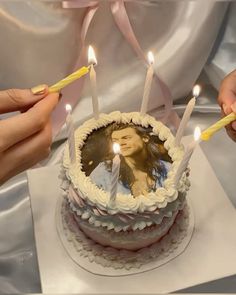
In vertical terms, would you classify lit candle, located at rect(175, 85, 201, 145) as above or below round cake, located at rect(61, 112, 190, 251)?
above

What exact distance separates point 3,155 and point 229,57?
0.59m

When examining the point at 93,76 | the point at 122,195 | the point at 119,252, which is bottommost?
the point at 119,252

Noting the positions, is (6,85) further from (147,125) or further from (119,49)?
(147,125)

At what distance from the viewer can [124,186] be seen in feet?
2.63

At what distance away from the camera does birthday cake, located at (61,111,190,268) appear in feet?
2.58

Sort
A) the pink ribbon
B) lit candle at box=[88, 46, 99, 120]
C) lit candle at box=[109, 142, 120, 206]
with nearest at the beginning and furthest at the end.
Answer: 1. lit candle at box=[109, 142, 120, 206]
2. lit candle at box=[88, 46, 99, 120]
3. the pink ribbon

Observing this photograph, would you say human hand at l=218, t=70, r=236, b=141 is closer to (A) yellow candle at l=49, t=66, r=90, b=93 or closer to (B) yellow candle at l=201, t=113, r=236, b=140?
(B) yellow candle at l=201, t=113, r=236, b=140

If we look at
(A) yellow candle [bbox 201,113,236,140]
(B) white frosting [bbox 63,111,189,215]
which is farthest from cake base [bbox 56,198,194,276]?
(A) yellow candle [bbox 201,113,236,140]

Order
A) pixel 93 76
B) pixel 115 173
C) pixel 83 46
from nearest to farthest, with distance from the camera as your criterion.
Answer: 1. pixel 115 173
2. pixel 93 76
3. pixel 83 46

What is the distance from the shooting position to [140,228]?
79cm

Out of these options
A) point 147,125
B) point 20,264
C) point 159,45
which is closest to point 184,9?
point 159,45

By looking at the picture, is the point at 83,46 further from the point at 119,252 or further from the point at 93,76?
the point at 119,252

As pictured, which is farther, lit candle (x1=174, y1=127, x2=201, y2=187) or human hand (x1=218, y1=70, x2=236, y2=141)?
human hand (x1=218, y1=70, x2=236, y2=141)

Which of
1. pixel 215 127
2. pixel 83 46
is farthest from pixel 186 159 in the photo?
pixel 83 46
